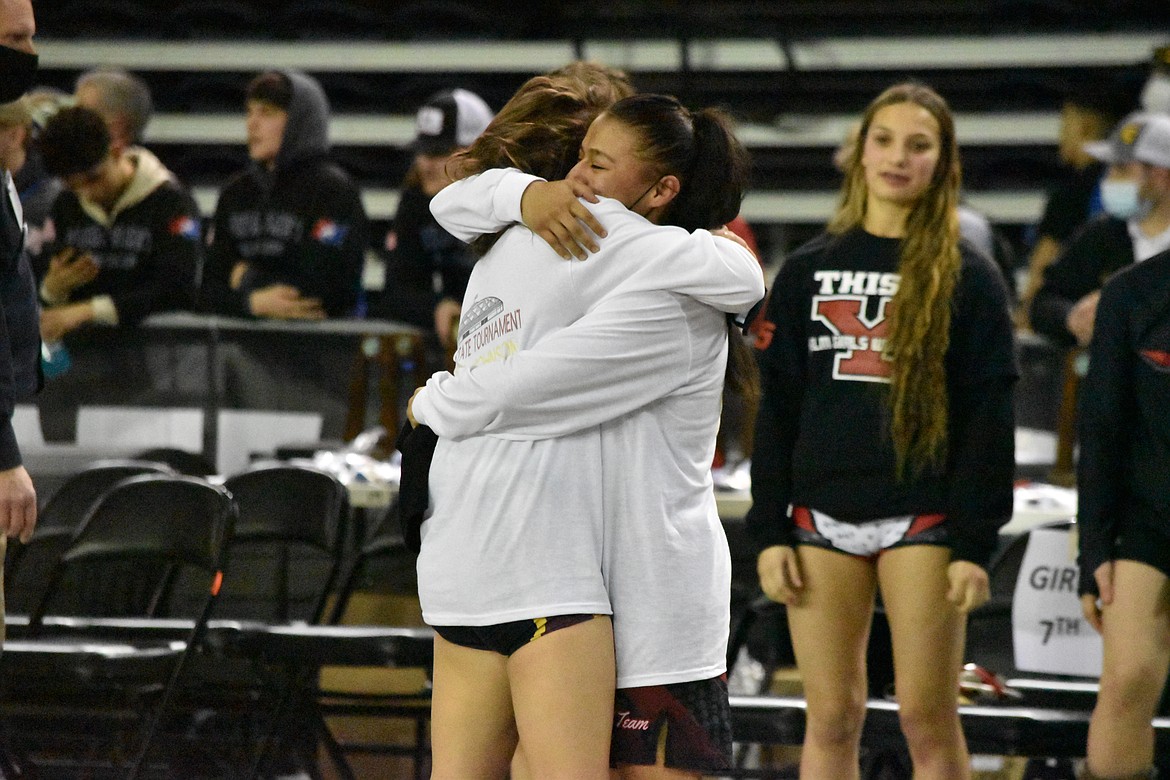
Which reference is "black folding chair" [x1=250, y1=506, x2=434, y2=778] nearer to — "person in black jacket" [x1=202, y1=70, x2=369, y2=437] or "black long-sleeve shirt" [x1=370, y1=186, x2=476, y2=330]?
"person in black jacket" [x1=202, y1=70, x2=369, y2=437]

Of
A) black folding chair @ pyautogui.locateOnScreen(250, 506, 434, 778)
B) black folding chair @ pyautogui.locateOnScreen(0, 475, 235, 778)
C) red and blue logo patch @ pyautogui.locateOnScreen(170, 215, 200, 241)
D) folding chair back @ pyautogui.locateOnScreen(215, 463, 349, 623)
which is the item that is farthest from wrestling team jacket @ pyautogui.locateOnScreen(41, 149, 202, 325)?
black folding chair @ pyautogui.locateOnScreen(250, 506, 434, 778)

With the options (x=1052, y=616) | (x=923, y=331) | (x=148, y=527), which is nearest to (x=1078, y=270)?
(x=1052, y=616)

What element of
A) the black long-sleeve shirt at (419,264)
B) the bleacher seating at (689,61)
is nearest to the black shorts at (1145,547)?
the black long-sleeve shirt at (419,264)

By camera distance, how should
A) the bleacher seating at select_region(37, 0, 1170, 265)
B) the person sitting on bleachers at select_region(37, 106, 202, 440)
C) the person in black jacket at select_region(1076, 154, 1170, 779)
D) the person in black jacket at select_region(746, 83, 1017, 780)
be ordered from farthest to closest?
the bleacher seating at select_region(37, 0, 1170, 265), the person sitting on bleachers at select_region(37, 106, 202, 440), the person in black jacket at select_region(1076, 154, 1170, 779), the person in black jacket at select_region(746, 83, 1017, 780)

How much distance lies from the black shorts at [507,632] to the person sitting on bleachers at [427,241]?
3.69 metres

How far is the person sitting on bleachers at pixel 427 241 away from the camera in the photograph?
230 inches

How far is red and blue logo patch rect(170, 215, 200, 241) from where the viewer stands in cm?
600

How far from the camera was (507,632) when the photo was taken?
83.4 inches

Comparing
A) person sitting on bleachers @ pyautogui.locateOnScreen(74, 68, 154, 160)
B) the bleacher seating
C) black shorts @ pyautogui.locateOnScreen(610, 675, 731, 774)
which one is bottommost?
black shorts @ pyautogui.locateOnScreen(610, 675, 731, 774)

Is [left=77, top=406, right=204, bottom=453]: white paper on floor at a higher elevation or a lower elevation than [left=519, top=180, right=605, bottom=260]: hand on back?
lower

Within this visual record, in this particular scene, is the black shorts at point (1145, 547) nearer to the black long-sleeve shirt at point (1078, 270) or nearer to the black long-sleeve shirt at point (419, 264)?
the black long-sleeve shirt at point (1078, 270)

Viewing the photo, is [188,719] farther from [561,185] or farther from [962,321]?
[561,185]

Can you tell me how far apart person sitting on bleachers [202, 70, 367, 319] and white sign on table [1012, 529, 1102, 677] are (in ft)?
9.46

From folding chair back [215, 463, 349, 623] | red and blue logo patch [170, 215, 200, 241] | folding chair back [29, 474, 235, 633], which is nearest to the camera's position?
folding chair back [29, 474, 235, 633]
